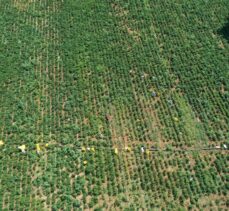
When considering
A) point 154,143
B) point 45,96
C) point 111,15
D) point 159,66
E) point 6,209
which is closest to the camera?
point 6,209

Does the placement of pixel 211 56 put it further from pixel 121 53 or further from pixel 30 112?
pixel 30 112

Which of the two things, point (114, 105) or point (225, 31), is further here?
point (225, 31)

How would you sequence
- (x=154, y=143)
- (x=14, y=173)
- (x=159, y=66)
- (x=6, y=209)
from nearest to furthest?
1. (x=6, y=209)
2. (x=14, y=173)
3. (x=154, y=143)
4. (x=159, y=66)

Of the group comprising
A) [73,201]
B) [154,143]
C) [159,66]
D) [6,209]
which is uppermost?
[159,66]

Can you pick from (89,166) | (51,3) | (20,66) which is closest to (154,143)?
(89,166)

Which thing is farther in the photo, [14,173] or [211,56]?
[211,56]

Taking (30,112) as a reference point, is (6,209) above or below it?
below

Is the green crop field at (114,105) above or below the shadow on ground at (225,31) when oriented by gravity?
below

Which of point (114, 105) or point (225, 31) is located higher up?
point (225, 31)
